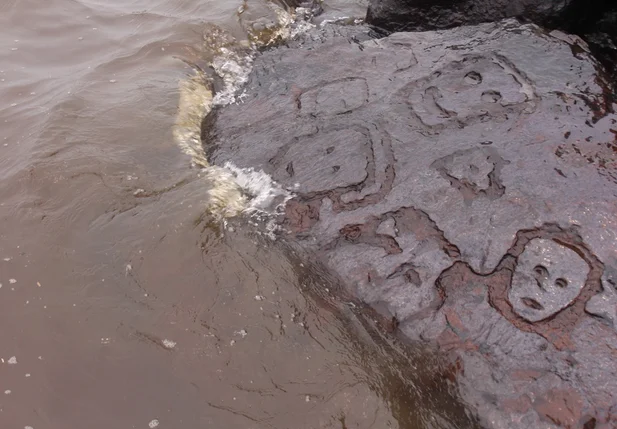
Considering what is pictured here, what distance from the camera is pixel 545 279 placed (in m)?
2.46

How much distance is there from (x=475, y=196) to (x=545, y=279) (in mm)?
621

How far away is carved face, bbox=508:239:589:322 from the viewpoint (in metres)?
2.40

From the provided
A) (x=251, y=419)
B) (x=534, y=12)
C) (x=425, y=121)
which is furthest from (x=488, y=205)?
(x=534, y=12)

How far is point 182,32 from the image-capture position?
558 centimetres

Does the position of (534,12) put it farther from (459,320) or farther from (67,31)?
(67,31)

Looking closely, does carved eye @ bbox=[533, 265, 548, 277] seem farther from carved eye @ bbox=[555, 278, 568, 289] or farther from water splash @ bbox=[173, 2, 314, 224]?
water splash @ bbox=[173, 2, 314, 224]

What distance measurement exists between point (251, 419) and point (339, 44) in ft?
11.4

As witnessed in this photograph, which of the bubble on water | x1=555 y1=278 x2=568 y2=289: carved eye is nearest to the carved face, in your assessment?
x1=555 y1=278 x2=568 y2=289: carved eye

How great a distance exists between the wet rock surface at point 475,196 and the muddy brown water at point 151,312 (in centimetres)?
29

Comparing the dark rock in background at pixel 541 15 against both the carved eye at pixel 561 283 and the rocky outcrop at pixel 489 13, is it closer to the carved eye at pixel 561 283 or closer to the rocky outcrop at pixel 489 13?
the rocky outcrop at pixel 489 13

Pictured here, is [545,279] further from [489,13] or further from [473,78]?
[489,13]

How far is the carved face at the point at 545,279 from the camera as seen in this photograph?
94.3 inches

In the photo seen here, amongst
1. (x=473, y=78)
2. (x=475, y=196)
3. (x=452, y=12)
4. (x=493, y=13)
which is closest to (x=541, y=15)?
(x=493, y=13)

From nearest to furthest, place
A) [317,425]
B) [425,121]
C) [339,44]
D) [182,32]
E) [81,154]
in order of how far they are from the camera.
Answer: [317,425] < [425,121] < [81,154] < [339,44] < [182,32]
